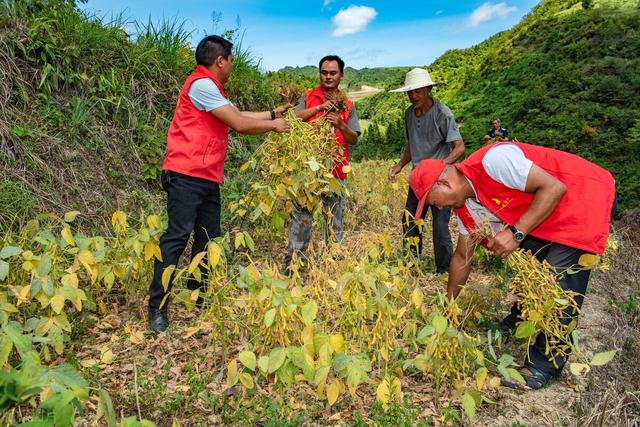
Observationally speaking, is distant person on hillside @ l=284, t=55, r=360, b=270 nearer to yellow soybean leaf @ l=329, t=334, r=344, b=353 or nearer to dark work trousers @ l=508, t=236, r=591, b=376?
dark work trousers @ l=508, t=236, r=591, b=376

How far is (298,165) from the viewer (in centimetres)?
317

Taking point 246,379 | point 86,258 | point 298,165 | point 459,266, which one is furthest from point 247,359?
point 298,165

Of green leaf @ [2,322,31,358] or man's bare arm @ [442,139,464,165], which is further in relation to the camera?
man's bare arm @ [442,139,464,165]

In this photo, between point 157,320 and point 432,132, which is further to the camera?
point 432,132

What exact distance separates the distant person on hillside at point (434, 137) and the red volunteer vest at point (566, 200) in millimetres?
1384

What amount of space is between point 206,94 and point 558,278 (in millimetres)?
2081

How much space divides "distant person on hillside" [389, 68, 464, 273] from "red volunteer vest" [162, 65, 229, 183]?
166 centimetres

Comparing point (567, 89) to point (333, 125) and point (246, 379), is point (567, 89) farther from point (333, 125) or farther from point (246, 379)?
point (246, 379)

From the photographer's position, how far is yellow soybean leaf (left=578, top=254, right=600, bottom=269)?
7.40 ft

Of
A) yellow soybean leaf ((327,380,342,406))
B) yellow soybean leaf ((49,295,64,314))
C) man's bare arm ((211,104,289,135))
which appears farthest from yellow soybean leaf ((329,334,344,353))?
man's bare arm ((211,104,289,135))

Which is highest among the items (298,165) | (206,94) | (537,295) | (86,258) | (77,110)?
(77,110)

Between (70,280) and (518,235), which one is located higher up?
(70,280)

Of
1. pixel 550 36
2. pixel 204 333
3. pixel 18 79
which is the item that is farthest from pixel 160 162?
pixel 550 36

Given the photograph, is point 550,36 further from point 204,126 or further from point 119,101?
point 204,126
